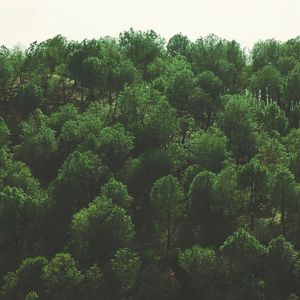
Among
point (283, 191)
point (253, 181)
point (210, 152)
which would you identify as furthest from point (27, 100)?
point (283, 191)

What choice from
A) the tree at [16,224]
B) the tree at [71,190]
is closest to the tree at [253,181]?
the tree at [71,190]

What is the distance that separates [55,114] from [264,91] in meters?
54.3

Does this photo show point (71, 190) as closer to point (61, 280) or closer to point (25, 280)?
point (25, 280)

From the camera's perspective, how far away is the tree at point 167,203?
9150cm

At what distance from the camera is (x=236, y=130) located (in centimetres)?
11325

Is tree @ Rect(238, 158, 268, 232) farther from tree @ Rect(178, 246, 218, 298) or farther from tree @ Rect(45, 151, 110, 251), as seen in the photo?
tree @ Rect(45, 151, 110, 251)

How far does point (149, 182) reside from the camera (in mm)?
103875

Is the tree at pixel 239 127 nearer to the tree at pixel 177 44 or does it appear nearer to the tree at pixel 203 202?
the tree at pixel 203 202

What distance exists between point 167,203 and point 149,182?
43.4ft

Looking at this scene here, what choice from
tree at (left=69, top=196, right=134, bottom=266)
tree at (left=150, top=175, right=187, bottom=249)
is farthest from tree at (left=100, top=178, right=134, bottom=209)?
tree at (left=150, top=175, right=187, bottom=249)

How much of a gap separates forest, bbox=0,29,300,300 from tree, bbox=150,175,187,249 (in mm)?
242

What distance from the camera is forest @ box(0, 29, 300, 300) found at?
3196 inches

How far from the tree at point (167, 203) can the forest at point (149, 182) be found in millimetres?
242

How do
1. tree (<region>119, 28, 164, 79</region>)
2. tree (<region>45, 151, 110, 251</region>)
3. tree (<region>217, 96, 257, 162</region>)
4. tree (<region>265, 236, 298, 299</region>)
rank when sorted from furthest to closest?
tree (<region>119, 28, 164, 79</region>), tree (<region>217, 96, 257, 162</region>), tree (<region>45, 151, 110, 251</region>), tree (<region>265, 236, 298, 299</region>)
